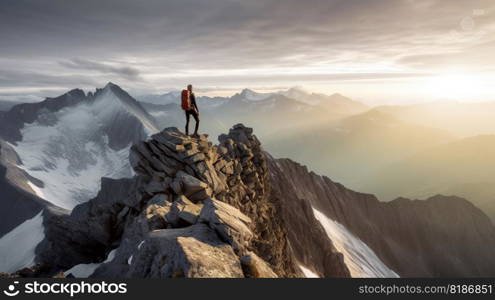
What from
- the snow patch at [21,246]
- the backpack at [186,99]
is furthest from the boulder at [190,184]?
the snow patch at [21,246]

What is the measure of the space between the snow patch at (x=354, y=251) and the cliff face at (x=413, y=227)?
496cm

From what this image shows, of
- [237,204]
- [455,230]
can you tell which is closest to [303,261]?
[237,204]

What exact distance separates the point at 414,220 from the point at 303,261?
11264 cm

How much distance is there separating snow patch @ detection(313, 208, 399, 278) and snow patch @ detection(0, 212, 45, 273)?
11322 centimetres

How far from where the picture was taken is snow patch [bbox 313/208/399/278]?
330 ft

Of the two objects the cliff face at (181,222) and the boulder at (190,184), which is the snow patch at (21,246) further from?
the boulder at (190,184)

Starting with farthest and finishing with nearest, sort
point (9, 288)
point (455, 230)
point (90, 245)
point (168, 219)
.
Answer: point (455, 230) < point (90, 245) < point (168, 219) < point (9, 288)

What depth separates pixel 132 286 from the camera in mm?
12391

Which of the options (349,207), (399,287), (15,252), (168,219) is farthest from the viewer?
(15,252)

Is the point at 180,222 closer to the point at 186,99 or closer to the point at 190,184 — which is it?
the point at 190,184

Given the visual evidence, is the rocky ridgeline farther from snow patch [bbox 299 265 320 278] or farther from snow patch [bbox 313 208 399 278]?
snow patch [bbox 313 208 399 278]

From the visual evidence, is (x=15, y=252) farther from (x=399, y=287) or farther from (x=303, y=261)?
(x=399, y=287)

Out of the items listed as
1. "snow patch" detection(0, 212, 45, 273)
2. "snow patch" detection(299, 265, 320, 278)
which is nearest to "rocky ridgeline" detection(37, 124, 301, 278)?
"snow patch" detection(299, 265, 320, 278)

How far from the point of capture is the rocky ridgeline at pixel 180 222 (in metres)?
14.0
